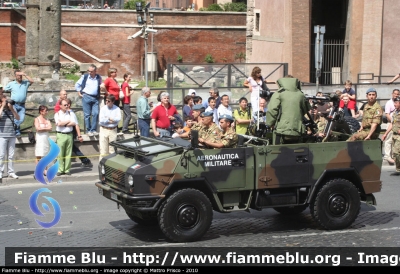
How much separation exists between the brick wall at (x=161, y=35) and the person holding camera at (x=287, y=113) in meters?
38.4

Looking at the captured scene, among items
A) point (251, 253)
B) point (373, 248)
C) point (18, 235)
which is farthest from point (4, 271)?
point (373, 248)

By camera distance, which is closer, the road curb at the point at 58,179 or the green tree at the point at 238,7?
the road curb at the point at 58,179

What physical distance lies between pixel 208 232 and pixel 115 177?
1.78 m

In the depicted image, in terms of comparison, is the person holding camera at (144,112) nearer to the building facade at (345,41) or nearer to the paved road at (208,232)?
the paved road at (208,232)

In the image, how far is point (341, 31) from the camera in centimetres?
3703

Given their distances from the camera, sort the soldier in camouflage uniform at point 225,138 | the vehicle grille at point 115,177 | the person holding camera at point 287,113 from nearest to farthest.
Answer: the vehicle grille at point 115,177
the soldier in camouflage uniform at point 225,138
the person holding camera at point 287,113

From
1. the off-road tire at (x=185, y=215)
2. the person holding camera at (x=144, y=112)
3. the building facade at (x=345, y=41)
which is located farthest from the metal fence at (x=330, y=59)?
the off-road tire at (x=185, y=215)

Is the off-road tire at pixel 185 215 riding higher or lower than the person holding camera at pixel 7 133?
lower

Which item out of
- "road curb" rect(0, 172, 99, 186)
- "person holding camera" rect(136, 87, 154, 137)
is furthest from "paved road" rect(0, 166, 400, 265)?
"person holding camera" rect(136, 87, 154, 137)

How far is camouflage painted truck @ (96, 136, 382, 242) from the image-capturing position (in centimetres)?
1205

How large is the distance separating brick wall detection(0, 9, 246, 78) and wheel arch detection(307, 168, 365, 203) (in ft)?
127

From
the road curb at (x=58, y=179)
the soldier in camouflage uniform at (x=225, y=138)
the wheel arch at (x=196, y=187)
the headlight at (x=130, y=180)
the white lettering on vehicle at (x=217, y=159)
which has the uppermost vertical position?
the soldier in camouflage uniform at (x=225, y=138)

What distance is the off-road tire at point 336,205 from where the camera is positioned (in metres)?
13.0

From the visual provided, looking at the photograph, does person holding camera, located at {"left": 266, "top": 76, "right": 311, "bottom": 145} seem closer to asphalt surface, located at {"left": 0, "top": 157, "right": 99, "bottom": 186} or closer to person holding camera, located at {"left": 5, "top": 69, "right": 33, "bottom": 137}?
asphalt surface, located at {"left": 0, "top": 157, "right": 99, "bottom": 186}
